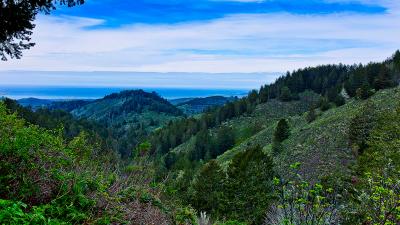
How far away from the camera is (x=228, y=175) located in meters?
42.6

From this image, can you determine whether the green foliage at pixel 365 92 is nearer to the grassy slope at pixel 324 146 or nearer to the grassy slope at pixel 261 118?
the grassy slope at pixel 324 146

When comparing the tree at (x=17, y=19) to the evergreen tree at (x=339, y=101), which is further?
the evergreen tree at (x=339, y=101)

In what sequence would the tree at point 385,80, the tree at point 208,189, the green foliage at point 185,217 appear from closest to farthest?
the green foliage at point 185,217 → the tree at point 208,189 → the tree at point 385,80

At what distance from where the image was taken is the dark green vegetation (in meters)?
6.42

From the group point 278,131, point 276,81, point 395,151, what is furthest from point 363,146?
point 276,81

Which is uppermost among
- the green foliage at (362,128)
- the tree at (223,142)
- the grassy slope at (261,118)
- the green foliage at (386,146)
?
the green foliage at (386,146)

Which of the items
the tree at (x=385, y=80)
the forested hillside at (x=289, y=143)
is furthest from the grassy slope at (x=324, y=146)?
the tree at (x=385, y=80)

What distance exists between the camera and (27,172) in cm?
645

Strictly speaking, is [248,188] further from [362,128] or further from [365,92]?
[365,92]

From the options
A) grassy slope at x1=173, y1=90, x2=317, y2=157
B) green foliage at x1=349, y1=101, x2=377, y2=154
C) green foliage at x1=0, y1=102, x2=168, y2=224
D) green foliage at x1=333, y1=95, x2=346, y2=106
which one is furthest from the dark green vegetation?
grassy slope at x1=173, y1=90, x2=317, y2=157

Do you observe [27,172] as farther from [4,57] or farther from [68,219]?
[4,57]

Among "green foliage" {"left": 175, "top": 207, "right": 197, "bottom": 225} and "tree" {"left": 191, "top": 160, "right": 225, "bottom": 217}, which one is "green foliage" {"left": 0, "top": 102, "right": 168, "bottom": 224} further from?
"tree" {"left": 191, "top": 160, "right": 225, "bottom": 217}

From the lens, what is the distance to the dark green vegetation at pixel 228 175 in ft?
21.1

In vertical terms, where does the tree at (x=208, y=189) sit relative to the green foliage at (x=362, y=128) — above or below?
below
